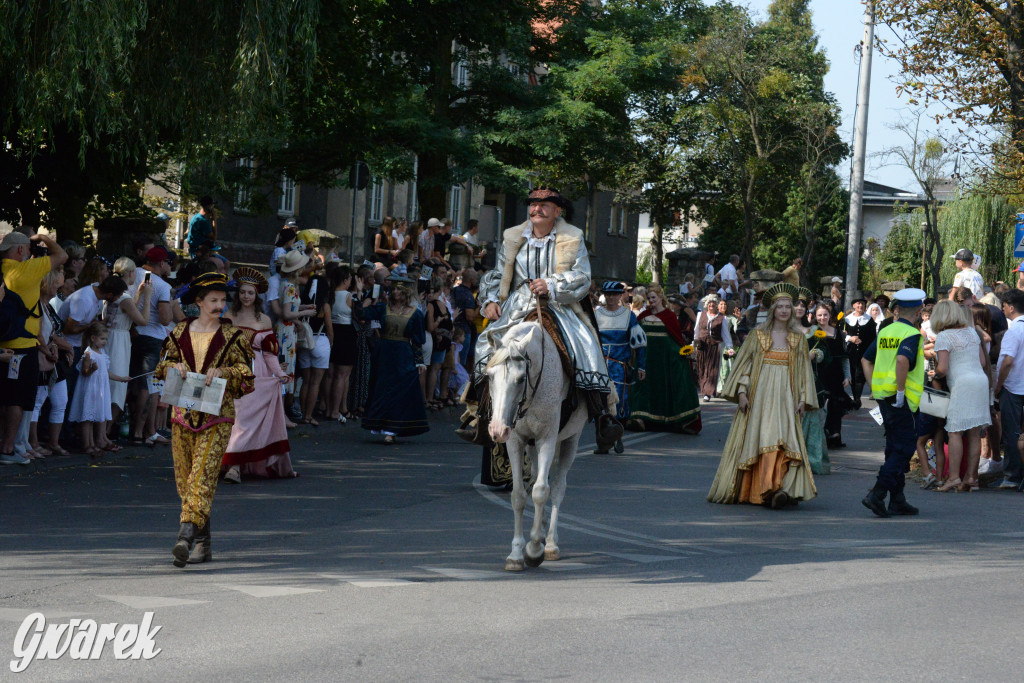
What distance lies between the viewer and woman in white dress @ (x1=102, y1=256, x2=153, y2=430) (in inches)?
539

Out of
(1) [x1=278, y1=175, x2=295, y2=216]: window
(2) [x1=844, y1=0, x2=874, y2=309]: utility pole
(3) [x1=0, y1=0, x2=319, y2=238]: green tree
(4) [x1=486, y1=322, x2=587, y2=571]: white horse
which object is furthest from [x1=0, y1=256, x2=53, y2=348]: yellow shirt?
(2) [x1=844, y1=0, x2=874, y2=309]: utility pole

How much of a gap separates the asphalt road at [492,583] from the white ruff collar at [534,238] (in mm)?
2120

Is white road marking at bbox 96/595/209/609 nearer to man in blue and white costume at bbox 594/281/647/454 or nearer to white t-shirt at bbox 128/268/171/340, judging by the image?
white t-shirt at bbox 128/268/171/340

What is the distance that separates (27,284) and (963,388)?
9307mm

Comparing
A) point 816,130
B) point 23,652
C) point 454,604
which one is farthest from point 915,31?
point 816,130

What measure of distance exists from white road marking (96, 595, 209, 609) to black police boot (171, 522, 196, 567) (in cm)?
75

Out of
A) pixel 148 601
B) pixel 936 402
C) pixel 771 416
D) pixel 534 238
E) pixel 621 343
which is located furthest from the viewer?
pixel 621 343

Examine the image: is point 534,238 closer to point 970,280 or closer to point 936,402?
point 936,402

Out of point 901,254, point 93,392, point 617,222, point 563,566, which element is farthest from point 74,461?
point 901,254

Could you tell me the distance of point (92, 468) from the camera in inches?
498

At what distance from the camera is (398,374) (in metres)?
15.8

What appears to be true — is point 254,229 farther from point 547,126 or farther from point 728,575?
point 728,575

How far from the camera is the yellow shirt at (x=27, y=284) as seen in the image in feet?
40.1

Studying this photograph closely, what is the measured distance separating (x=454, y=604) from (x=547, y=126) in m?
26.8
